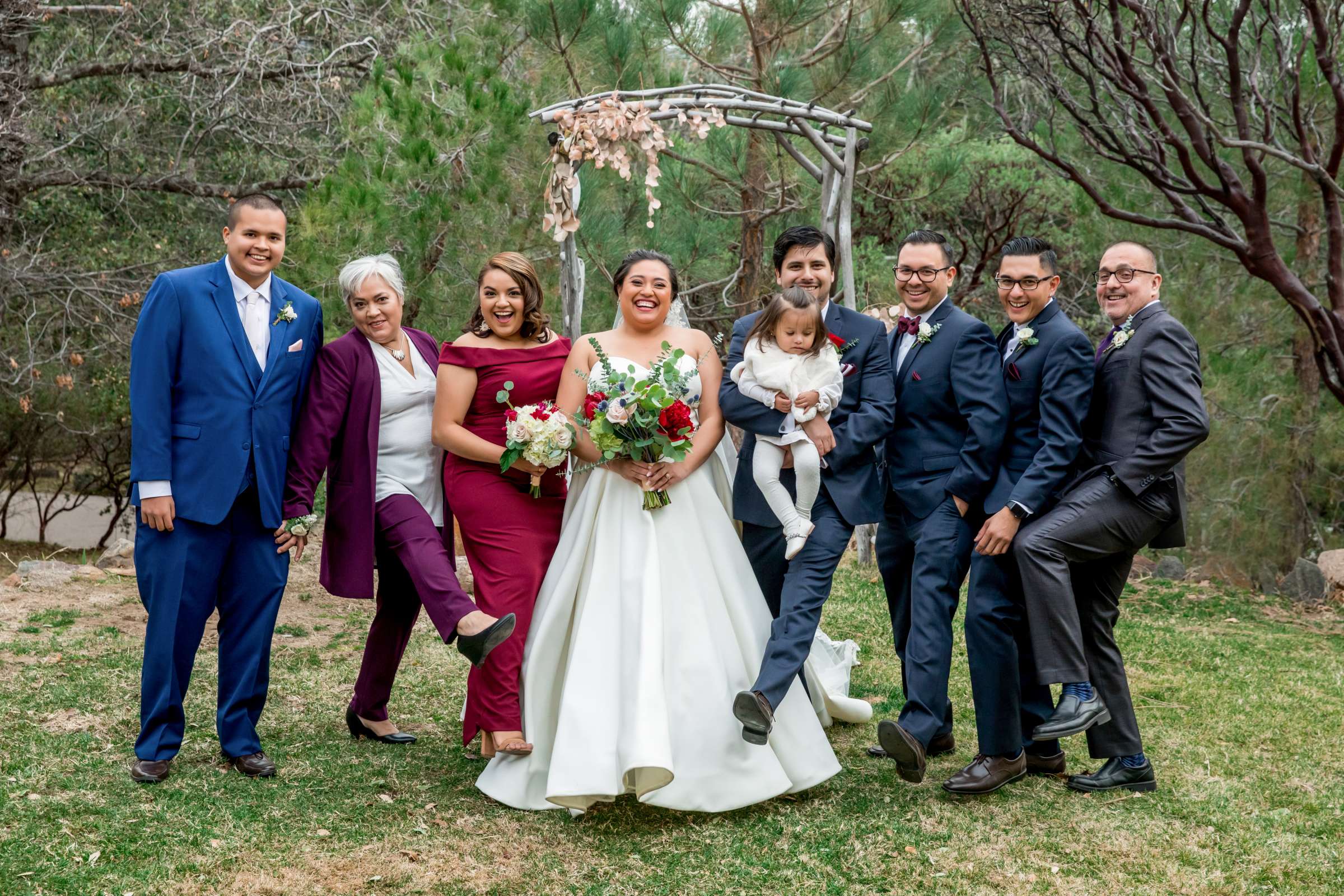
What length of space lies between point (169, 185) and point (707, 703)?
358 inches

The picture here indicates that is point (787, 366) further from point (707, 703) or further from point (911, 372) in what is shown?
point (707, 703)

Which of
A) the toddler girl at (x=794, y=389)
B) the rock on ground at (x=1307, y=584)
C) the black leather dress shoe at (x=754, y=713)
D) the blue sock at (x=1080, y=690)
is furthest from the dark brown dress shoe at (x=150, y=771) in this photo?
the rock on ground at (x=1307, y=584)

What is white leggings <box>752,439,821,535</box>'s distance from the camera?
4.49 m

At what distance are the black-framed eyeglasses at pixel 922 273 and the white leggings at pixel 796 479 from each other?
83 cm

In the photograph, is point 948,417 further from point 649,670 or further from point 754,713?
point 649,670

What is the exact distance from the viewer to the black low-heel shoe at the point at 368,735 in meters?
5.11

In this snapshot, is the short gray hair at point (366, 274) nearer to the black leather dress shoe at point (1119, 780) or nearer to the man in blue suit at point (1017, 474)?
the man in blue suit at point (1017, 474)

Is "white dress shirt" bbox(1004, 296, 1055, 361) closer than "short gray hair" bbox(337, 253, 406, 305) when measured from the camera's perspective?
Yes

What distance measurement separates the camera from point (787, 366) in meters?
4.50

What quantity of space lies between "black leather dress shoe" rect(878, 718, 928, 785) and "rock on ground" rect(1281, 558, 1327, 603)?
6793 mm

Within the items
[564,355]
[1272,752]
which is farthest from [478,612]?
[1272,752]

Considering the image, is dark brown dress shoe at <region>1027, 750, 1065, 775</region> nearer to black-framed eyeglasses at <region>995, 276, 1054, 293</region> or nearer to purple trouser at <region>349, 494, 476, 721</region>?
black-framed eyeglasses at <region>995, 276, 1054, 293</region>

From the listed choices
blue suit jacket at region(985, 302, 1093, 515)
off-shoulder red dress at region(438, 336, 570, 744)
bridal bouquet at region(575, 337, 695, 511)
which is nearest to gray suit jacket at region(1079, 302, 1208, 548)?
blue suit jacket at region(985, 302, 1093, 515)

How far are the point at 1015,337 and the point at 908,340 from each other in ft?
1.44
